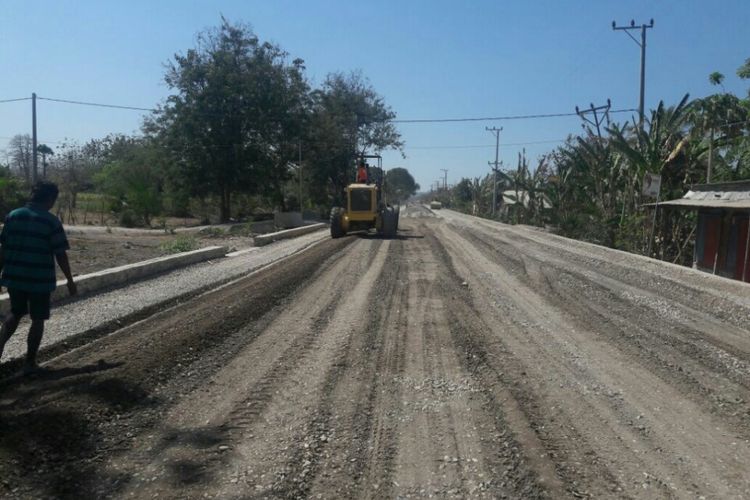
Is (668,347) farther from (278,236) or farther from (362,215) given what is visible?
(278,236)

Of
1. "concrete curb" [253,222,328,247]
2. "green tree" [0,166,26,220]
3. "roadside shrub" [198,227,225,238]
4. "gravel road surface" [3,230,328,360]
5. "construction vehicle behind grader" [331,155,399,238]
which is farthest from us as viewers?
"green tree" [0,166,26,220]

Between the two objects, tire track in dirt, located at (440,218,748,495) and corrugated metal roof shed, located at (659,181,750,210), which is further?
corrugated metal roof shed, located at (659,181,750,210)

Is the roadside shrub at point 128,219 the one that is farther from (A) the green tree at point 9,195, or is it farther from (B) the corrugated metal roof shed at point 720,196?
(B) the corrugated metal roof shed at point 720,196

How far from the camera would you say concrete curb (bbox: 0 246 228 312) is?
9.71m

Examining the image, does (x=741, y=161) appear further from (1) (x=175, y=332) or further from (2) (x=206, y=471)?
(2) (x=206, y=471)

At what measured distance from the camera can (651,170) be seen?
842 inches

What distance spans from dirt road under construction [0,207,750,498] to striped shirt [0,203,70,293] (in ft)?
2.87

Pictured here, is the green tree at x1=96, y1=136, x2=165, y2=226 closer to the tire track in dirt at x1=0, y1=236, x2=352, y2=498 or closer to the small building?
the small building

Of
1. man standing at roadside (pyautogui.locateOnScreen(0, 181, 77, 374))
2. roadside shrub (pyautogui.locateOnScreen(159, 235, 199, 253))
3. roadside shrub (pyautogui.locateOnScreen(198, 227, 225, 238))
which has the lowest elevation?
roadside shrub (pyautogui.locateOnScreen(198, 227, 225, 238))

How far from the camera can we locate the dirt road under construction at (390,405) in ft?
12.7

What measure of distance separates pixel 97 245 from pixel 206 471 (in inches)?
681

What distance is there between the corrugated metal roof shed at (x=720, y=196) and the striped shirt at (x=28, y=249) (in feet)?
45.7

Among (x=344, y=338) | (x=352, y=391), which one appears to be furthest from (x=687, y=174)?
(x=352, y=391)

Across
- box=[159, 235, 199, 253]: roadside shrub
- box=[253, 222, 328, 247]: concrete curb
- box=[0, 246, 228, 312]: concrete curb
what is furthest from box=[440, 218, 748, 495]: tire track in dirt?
box=[253, 222, 328, 247]: concrete curb
